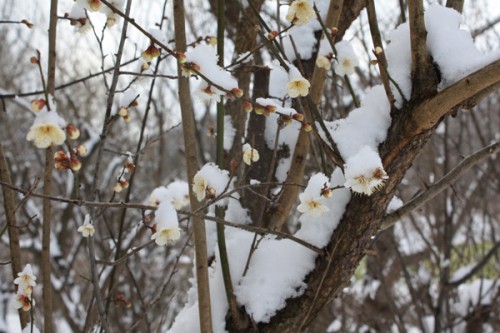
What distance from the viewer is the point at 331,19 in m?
1.60

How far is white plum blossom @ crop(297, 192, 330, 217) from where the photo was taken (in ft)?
4.22

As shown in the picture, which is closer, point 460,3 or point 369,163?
point 369,163

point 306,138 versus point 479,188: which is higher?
point 479,188

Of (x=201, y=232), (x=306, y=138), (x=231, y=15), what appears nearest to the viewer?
(x=201, y=232)

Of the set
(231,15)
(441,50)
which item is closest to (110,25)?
(441,50)

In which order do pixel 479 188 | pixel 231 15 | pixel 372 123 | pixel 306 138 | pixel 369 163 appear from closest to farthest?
pixel 369 163 → pixel 372 123 → pixel 306 138 → pixel 231 15 → pixel 479 188

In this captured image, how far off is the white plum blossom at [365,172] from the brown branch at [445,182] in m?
0.44

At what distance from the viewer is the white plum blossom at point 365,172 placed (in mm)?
1125

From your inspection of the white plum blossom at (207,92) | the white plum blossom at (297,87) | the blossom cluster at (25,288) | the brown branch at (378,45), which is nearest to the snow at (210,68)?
the white plum blossom at (207,92)

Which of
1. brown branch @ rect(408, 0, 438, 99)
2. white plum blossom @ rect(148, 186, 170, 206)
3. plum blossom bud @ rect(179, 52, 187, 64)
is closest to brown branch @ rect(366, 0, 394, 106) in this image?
brown branch @ rect(408, 0, 438, 99)

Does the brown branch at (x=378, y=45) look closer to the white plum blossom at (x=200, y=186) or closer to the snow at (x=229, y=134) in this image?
the white plum blossom at (x=200, y=186)

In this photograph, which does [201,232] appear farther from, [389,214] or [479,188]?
[479,188]

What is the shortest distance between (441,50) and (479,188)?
2945 mm

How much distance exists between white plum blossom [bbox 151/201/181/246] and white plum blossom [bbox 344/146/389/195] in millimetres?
431
